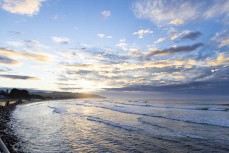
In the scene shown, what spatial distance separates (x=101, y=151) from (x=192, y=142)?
6.80 m

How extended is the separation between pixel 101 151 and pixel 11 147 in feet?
17.1

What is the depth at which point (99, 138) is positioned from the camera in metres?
16.5

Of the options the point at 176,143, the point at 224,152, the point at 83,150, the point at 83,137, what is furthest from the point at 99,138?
the point at 224,152

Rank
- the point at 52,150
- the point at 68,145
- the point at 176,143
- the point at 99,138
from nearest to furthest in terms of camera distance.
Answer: the point at 52,150
the point at 68,145
the point at 176,143
the point at 99,138

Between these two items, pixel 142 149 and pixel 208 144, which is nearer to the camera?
pixel 142 149

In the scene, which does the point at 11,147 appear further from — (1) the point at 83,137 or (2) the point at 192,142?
(2) the point at 192,142

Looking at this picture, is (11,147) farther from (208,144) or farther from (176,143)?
(208,144)

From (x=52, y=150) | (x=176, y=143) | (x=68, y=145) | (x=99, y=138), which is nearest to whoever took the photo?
(x=52, y=150)

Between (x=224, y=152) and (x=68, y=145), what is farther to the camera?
(x=68, y=145)

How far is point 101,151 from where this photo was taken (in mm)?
12594

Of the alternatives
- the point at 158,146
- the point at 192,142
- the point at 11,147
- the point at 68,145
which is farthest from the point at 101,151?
the point at 192,142

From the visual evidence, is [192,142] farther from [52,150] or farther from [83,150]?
[52,150]

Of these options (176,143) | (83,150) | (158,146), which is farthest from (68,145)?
(176,143)

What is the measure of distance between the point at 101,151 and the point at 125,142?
2.94m
